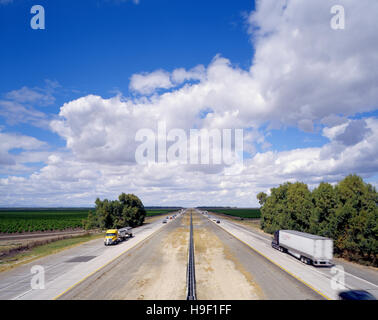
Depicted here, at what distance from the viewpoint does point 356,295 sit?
16.8 m

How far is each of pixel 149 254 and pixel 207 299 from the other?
1723cm

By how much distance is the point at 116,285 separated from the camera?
18.8 metres

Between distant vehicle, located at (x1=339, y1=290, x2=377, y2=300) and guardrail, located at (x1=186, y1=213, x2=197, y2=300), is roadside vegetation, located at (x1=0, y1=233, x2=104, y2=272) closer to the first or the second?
guardrail, located at (x1=186, y1=213, x2=197, y2=300)

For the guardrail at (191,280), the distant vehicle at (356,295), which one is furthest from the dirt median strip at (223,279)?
the distant vehicle at (356,295)

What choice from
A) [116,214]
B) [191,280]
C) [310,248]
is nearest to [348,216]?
[310,248]

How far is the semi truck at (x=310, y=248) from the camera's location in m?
23.5

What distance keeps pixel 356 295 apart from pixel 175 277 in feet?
49.1

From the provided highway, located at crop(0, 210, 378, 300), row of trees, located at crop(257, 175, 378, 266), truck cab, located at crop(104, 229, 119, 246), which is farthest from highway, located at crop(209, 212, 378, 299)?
truck cab, located at crop(104, 229, 119, 246)

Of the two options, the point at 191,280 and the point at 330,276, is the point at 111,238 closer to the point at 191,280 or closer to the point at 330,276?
the point at 191,280

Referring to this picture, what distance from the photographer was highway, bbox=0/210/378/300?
55.2 ft
